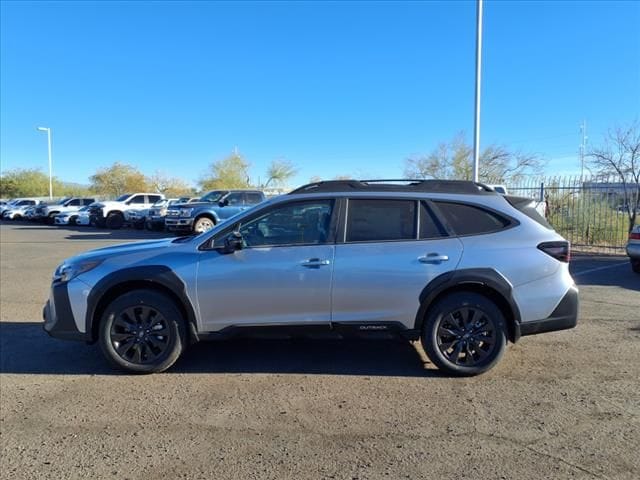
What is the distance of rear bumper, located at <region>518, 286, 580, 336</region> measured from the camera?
15.1 feet

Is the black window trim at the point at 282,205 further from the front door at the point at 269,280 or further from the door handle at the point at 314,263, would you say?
the door handle at the point at 314,263

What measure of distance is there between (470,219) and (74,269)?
369 centimetres

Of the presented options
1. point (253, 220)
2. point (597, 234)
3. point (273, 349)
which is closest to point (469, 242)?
point (253, 220)

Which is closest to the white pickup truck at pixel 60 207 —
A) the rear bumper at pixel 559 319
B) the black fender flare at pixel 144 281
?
the black fender flare at pixel 144 281

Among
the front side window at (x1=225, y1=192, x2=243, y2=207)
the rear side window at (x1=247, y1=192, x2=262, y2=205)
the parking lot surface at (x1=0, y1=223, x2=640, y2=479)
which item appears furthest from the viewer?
the rear side window at (x1=247, y1=192, x2=262, y2=205)

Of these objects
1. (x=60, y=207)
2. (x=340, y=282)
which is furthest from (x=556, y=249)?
(x=60, y=207)

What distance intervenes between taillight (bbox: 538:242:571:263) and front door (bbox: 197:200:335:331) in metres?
1.91

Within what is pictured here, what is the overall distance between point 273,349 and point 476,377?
6.93ft

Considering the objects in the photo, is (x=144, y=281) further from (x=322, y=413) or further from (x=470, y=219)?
(x=470, y=219)

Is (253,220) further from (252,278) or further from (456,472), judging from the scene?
(456,472)

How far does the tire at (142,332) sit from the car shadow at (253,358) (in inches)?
9.1

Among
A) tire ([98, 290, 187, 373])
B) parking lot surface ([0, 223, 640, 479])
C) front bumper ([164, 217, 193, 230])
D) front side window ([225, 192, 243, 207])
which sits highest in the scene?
front side window ([225, 192, 243, 207])

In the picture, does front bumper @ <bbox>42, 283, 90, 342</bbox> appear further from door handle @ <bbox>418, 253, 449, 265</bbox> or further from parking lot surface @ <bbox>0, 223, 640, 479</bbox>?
door handle @ <bbox>418, 253, 449, 265</bbox>

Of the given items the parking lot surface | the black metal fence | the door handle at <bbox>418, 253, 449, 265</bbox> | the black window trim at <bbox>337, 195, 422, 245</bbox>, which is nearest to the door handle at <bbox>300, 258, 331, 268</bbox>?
the black window trim at <bbox>337, 195, 422, 245</bbox>
